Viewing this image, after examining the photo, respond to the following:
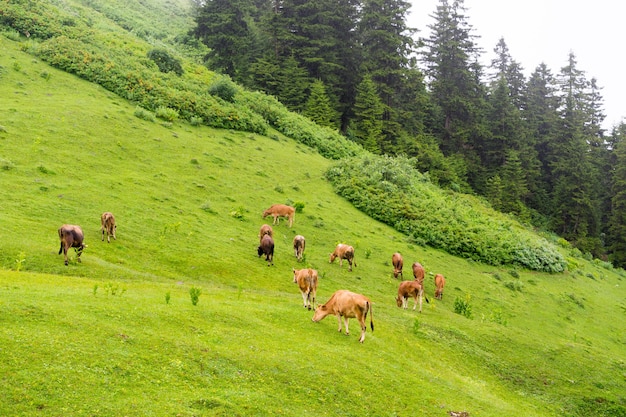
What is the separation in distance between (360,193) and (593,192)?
168 feet

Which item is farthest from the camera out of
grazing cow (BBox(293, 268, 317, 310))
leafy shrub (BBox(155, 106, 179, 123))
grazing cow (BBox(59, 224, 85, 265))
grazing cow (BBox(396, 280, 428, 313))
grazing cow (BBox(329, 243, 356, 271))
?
leafy shrub (BBox(155, 106, 179, 123))

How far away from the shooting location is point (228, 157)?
38.9 m

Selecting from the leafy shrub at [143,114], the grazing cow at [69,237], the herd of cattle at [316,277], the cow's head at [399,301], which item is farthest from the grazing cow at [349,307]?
the leafy shrub at [143,114]

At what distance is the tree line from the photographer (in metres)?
64.1

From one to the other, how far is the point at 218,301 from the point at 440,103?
72.1m

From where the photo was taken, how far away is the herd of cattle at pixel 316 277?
49.3 ft

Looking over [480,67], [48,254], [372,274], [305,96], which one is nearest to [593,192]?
[480,67]

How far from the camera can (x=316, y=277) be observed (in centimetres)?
1803

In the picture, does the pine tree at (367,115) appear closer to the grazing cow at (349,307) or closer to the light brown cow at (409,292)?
the light brown cow at (409,292)

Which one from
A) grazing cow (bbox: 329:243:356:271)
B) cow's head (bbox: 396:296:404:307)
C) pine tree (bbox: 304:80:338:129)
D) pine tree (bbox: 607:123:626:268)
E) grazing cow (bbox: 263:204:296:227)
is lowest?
cow's head (bbox: 396:296:404:307)

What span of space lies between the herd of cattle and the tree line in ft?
114

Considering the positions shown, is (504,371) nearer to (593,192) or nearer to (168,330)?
(168,330)

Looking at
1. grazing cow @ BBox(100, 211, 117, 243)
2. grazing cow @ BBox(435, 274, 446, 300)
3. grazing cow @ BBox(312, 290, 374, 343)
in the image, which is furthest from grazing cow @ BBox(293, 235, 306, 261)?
grazing cow @ BBox(312, 290, 374, 343)

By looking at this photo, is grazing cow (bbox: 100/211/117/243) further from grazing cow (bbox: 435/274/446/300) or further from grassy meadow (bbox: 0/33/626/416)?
grazing cow (bbox: 435/274/446/300)
